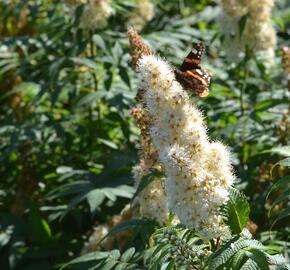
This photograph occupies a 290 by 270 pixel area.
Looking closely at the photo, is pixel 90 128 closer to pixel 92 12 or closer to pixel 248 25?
pixel 92 12

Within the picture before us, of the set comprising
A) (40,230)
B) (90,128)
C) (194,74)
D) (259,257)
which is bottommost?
(40,230)

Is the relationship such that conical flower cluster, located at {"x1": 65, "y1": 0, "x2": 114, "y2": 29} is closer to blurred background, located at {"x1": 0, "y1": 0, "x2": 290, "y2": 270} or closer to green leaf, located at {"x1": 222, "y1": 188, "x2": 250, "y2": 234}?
blurred background, located at {"x1": 0, "y1": 0, "x2": 290, "y2": 270}

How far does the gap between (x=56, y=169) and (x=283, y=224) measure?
2174 mm

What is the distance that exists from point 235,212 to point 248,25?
3848 millimetres

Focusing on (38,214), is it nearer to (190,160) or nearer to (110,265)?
(110,265)

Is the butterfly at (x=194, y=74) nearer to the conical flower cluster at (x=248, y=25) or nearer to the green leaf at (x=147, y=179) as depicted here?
the green leaf at (x=147, y=179)

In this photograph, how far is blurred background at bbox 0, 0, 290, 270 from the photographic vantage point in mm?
5895

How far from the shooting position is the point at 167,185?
11.9 feet

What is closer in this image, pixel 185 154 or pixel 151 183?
pixel 185 154

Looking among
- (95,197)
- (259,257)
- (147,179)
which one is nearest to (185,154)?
(259,257)

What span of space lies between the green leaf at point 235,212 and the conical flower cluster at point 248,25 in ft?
11.7

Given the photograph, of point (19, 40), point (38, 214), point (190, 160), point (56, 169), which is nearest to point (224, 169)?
point (190, 160)

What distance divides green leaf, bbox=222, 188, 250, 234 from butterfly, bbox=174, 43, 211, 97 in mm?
791

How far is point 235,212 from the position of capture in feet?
11.3
